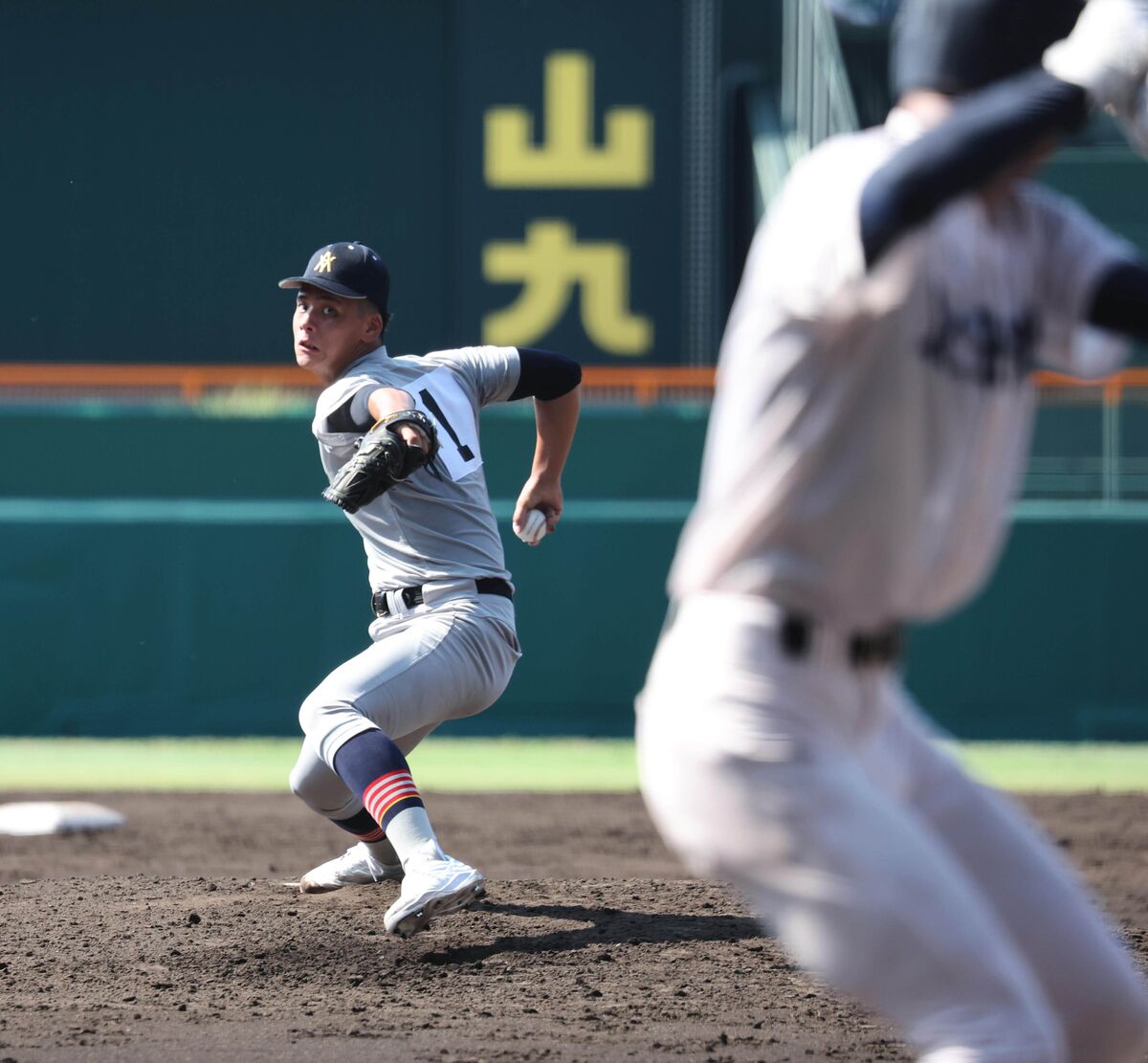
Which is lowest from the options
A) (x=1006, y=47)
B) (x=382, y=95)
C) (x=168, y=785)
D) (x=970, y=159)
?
(x=168, y=785)

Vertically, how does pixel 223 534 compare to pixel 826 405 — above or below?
below

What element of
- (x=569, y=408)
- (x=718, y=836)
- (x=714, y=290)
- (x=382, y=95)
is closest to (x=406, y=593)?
(x=569, y=408)

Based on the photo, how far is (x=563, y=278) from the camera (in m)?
15.9

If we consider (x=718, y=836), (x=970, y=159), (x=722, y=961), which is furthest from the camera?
(x=722, y=961)

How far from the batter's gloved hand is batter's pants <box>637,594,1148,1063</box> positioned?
68cm

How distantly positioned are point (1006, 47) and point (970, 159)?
0.27 metres

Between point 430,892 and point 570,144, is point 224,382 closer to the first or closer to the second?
point 570,144

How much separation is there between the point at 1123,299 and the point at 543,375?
10.7 feet

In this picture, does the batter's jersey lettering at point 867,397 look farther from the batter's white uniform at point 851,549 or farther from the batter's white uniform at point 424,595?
the batter's white uniform at point 424,595

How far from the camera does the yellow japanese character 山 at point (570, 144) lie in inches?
624

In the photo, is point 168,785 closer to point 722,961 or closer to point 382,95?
point 722,961

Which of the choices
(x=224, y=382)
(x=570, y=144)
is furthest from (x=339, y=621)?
(x=570, y=144)

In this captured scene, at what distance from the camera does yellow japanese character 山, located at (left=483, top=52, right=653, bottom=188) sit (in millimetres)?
15852

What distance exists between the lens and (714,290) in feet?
51.1
